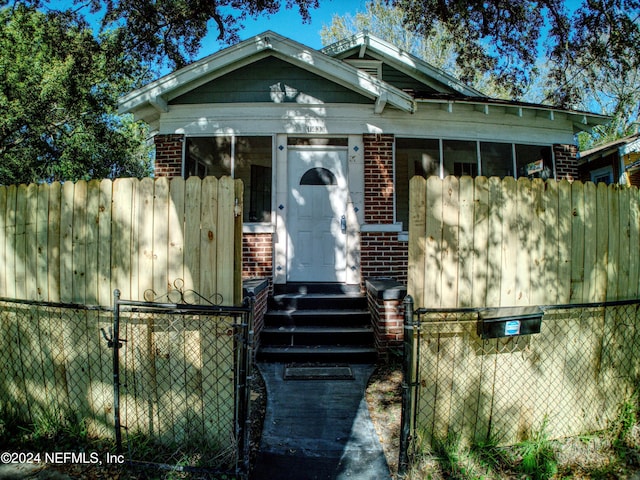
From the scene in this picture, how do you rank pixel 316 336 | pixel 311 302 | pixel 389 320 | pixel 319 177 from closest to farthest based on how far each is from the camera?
1. pixel 389 320
2. pixel 316 336
3. pixel 311 302
4. pixel 319 177

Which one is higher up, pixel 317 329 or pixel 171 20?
pixel 171 20

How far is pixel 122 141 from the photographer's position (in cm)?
1788

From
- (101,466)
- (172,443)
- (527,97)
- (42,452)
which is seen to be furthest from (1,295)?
(527,97)

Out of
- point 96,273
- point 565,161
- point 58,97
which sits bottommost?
point 96,273

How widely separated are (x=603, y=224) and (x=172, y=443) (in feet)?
13.8

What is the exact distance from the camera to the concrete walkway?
2.90 m

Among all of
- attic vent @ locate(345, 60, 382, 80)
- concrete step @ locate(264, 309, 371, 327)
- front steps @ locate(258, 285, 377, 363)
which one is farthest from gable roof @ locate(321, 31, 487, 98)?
concrete step @ locate(264, 309, 371, 327)

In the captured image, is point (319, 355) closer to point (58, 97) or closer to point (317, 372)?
point (317, 372)

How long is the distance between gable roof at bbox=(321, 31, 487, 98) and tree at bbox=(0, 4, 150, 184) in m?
7.00

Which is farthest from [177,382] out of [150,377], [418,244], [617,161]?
[617,161]

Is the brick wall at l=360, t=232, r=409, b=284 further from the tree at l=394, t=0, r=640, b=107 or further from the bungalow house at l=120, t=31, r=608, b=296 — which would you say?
the tree at l=394, t=0, r=640, b=107

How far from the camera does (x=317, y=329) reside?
550 cm

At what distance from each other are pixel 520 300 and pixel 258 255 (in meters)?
4.38

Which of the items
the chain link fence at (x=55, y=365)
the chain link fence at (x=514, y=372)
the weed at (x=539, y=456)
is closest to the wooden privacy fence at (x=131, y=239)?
the chain link fence at (x=55, y=365)
